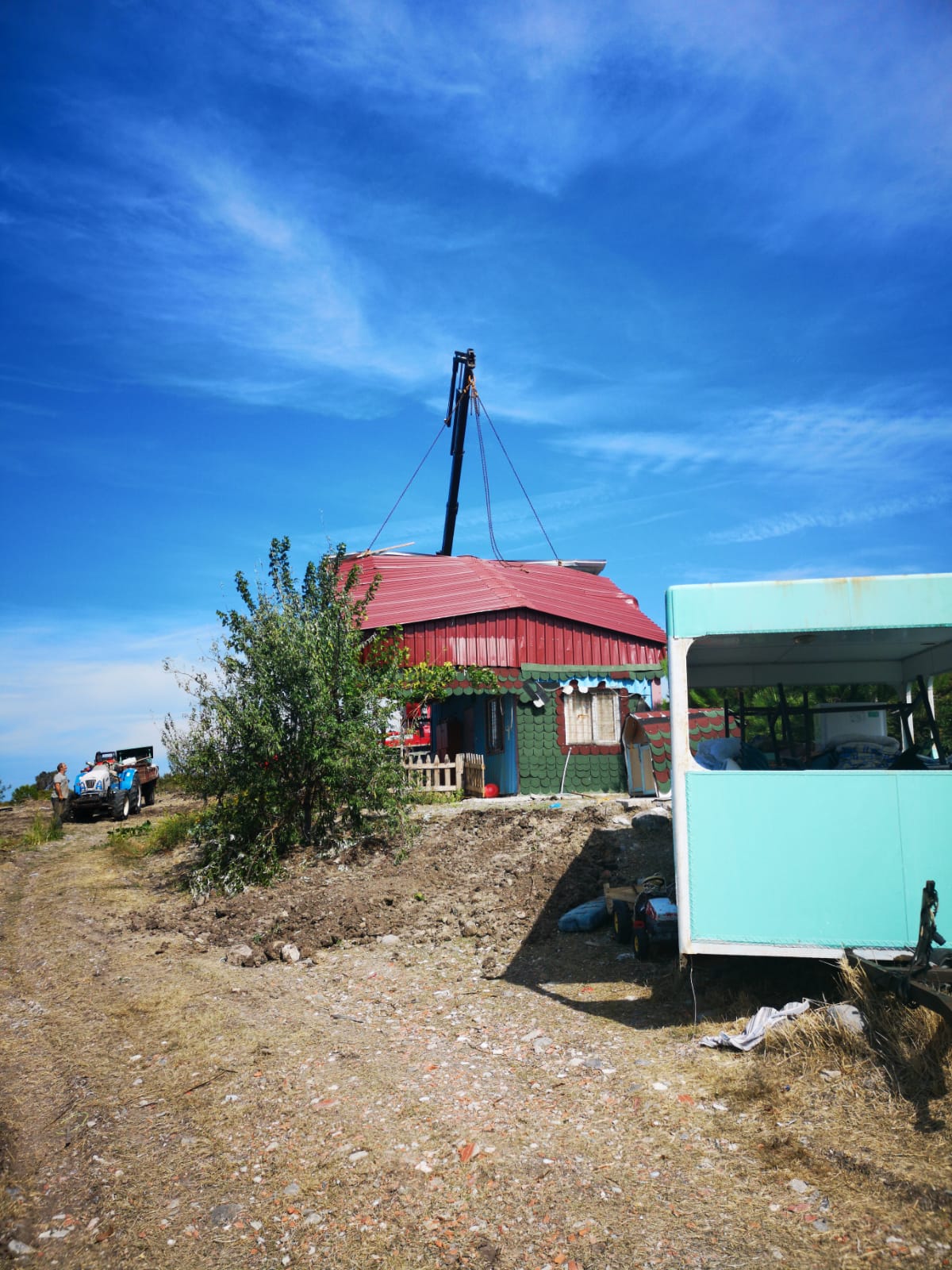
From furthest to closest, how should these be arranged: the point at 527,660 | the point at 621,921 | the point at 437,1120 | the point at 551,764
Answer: the point at 527,660, the point at 551,764, the point at 621,921, the point at 437,1120

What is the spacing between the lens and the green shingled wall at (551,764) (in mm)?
18891

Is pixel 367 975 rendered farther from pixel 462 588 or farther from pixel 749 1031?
pixel 462 588

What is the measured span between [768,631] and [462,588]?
1660 centimetres

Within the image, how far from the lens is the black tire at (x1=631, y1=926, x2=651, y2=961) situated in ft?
27.8

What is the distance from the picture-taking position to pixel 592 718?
64.9 ft

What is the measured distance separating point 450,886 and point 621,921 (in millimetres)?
3136

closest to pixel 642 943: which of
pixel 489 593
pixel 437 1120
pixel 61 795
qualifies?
pixel 437 1120

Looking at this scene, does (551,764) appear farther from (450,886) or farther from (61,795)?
(61,795)

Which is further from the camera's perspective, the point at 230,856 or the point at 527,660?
the point at 527,660

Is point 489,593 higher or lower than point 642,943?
higher

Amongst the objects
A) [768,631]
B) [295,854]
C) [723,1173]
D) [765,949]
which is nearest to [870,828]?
[765,949]

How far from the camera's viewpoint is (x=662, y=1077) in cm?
590

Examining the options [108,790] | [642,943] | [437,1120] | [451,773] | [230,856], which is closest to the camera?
[437,1120]

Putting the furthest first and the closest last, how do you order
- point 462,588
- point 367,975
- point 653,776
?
point 462,588 < point 653,776 < point 367,975
